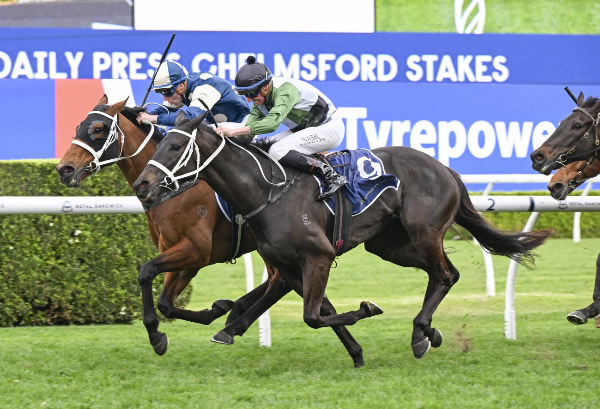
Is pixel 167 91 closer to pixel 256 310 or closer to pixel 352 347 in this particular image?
pixel 256 310

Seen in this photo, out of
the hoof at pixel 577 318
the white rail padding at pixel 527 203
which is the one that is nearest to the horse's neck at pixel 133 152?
the white rail padding at pixel 527 203

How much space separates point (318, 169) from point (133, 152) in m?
1.06

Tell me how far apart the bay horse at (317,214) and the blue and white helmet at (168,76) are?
2.41 feet

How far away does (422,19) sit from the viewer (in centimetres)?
1417

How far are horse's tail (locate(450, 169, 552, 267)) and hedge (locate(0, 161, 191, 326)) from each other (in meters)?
2.13

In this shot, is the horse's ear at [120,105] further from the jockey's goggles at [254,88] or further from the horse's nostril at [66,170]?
the jockey's goggles at [254,88]

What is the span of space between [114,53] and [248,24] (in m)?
2.26

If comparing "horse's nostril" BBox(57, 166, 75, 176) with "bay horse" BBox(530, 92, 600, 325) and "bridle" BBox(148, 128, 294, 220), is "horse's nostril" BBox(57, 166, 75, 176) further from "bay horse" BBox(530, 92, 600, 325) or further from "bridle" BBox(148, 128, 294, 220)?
"bay horse" BBox(530, 92, 600, 325)

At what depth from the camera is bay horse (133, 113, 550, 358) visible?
15.4ft

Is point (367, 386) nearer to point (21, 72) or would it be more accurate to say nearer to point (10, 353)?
point (10, 353)

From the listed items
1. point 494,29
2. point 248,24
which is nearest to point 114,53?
point 248,24

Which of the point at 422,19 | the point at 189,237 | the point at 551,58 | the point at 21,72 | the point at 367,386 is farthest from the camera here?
the point at 422,19

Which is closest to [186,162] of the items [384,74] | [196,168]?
[196,168]

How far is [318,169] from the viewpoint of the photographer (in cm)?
502
